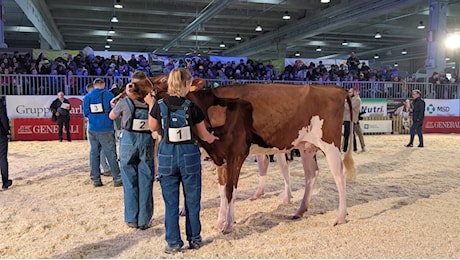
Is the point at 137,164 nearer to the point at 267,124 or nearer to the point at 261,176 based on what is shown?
the point at 267,124

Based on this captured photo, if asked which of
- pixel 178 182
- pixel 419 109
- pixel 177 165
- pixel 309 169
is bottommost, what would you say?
pixel 309 169

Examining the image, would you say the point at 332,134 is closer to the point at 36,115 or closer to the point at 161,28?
the point at 36,115

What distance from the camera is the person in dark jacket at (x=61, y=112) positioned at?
1489 cm

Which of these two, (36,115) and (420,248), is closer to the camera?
(420,248)

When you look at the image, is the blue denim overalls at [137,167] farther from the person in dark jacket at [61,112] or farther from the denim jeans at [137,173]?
Answer: the person in dark jacket at [61,112]

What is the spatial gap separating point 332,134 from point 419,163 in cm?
570

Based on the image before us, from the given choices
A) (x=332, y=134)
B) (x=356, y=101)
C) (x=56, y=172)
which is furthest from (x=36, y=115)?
(x=332, y=134)

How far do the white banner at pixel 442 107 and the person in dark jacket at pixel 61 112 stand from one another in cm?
1563

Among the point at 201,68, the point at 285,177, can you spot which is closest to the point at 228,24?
the point at 201,68

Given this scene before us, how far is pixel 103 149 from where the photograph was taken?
7207mm

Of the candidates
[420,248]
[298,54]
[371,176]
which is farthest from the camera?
[298,54]

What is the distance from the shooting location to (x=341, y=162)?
5.38 m

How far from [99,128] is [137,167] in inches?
94.9

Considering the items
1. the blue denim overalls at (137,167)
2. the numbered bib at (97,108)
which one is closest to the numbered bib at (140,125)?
the blue denim overalls at (137,167)
